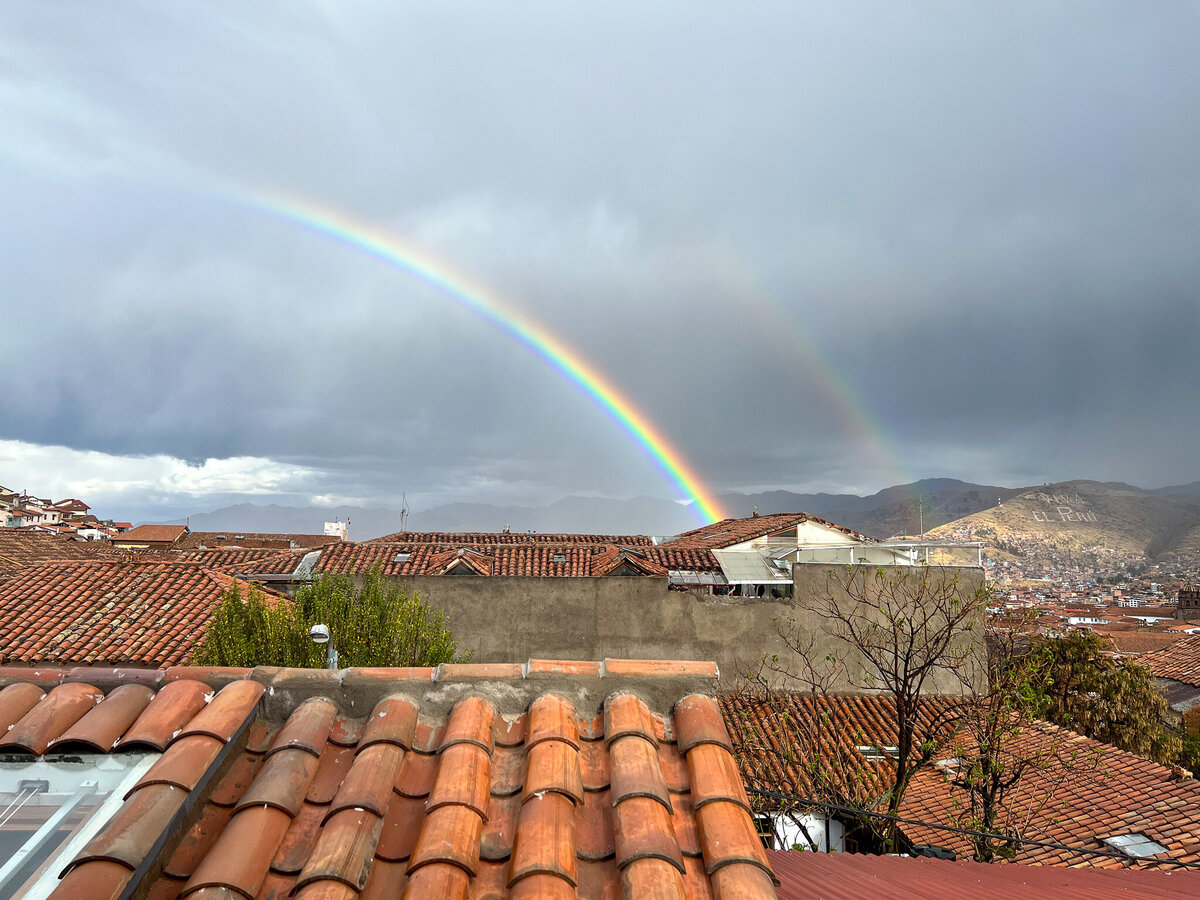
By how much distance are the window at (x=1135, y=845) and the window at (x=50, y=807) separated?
41.7ft

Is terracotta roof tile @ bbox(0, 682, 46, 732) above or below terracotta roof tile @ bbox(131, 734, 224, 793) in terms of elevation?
above

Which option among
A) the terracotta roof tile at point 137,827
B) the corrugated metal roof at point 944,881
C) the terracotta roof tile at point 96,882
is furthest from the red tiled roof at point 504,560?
the terracotta roof tile at point 96,882

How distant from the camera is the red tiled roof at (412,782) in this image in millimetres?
2389

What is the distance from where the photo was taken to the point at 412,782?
2.94 metres

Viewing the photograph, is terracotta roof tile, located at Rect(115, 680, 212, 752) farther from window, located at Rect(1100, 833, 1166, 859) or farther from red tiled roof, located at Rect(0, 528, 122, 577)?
red tiled roof, located at Rect(0, 528, 122, 577)

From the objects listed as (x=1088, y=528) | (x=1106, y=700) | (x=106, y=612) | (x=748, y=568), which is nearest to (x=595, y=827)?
(x=106, y=612)

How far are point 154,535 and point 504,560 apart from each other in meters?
47.5

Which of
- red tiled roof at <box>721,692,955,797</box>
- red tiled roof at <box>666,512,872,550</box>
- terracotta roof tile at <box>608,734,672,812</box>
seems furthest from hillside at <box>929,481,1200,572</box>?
terracotta roof tile at <box>608,734,672,812</box>

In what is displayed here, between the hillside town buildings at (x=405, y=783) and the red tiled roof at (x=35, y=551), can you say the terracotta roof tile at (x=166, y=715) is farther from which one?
the red tiled roof at (x=35, y=551)

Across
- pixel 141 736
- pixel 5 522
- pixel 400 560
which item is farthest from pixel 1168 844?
pixel 5 522

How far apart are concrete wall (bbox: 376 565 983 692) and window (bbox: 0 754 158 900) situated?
16597 mm

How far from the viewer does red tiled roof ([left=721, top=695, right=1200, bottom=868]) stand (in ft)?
35.6

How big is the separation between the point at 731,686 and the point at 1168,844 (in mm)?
10131

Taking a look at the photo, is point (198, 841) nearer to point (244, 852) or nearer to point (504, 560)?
point (244, 852)
